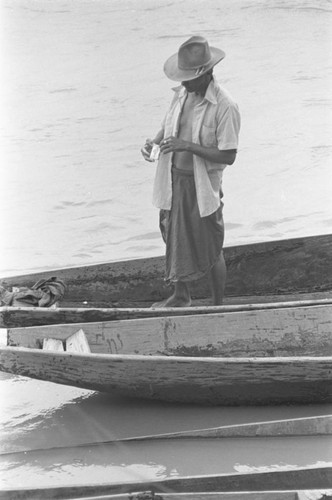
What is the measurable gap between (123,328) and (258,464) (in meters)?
1.26

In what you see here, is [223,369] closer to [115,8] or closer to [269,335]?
[269,335]

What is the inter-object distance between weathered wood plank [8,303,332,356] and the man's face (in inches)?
48.5

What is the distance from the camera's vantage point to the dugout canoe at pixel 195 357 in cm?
445

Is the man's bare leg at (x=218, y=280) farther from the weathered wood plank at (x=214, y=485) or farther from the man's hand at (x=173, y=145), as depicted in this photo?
the weathered wood plank at (x=214, y=485)

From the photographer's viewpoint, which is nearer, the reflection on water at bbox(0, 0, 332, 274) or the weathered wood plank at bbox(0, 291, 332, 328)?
the weathered wood plank at bbox(0, 291, 332, 328)

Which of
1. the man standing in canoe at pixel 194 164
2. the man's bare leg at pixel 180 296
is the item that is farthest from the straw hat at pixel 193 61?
the man's bare leg at pixel 180 296

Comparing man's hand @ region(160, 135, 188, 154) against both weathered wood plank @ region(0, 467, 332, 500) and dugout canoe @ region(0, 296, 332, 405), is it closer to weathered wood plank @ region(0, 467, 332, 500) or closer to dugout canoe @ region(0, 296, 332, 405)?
dugout canoe @ region(0, 296, 332, 405)

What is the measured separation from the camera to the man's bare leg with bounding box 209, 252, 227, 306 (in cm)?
546

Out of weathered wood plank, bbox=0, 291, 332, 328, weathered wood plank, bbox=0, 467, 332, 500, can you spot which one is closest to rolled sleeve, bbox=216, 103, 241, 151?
weathered wood plank, bbox=0, 291, 332, 328

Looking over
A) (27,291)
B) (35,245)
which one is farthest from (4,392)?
(35,245)

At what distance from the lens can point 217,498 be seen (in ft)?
10.8

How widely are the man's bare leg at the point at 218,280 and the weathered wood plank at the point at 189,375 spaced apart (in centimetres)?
97

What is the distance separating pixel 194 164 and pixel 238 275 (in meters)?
1.10

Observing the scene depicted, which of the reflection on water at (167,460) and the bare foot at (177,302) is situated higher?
the bare foot at (177,302)
